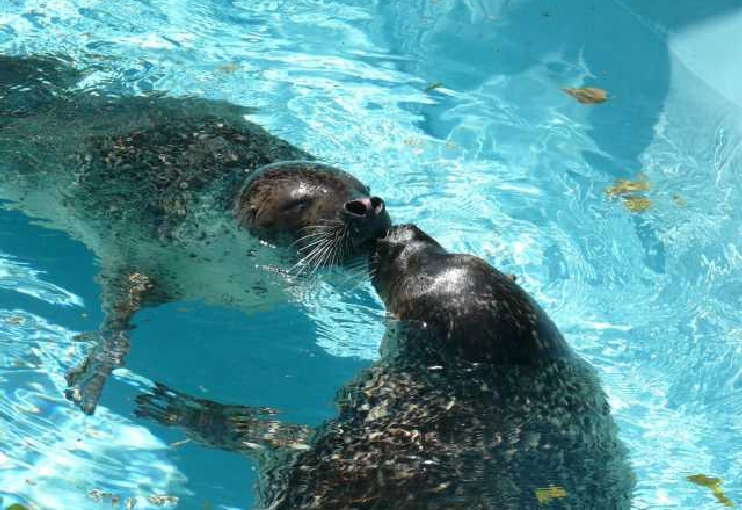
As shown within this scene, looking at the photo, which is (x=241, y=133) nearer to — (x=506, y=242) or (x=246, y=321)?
(x=246, y=321)

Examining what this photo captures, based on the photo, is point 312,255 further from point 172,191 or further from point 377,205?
point 172,191

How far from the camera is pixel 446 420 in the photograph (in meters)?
5.55

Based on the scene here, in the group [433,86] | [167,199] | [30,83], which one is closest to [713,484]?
[167,199]

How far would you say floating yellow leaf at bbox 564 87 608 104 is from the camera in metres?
11.5

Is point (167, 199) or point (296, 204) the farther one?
point (167, 199)

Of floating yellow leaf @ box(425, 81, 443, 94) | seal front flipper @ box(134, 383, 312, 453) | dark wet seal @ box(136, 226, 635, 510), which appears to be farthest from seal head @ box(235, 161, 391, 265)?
floating yellow leaf @ box(425, 81, 443, 94)

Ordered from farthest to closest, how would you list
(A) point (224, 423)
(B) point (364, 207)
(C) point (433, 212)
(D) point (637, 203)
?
(D) point (637, 203) < (C) point (433, 212) < (B) point (364, 207) < (A) point (224, 423)

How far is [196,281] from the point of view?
7469 mm

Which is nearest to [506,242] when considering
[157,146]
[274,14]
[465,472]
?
[157,146]

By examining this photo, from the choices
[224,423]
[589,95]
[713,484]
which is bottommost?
[713,484]

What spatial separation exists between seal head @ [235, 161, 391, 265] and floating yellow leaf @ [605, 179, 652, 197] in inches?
138

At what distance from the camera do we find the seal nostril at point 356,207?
6492mm

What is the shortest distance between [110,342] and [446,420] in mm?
2443

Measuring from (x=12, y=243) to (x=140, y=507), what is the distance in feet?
9.91
